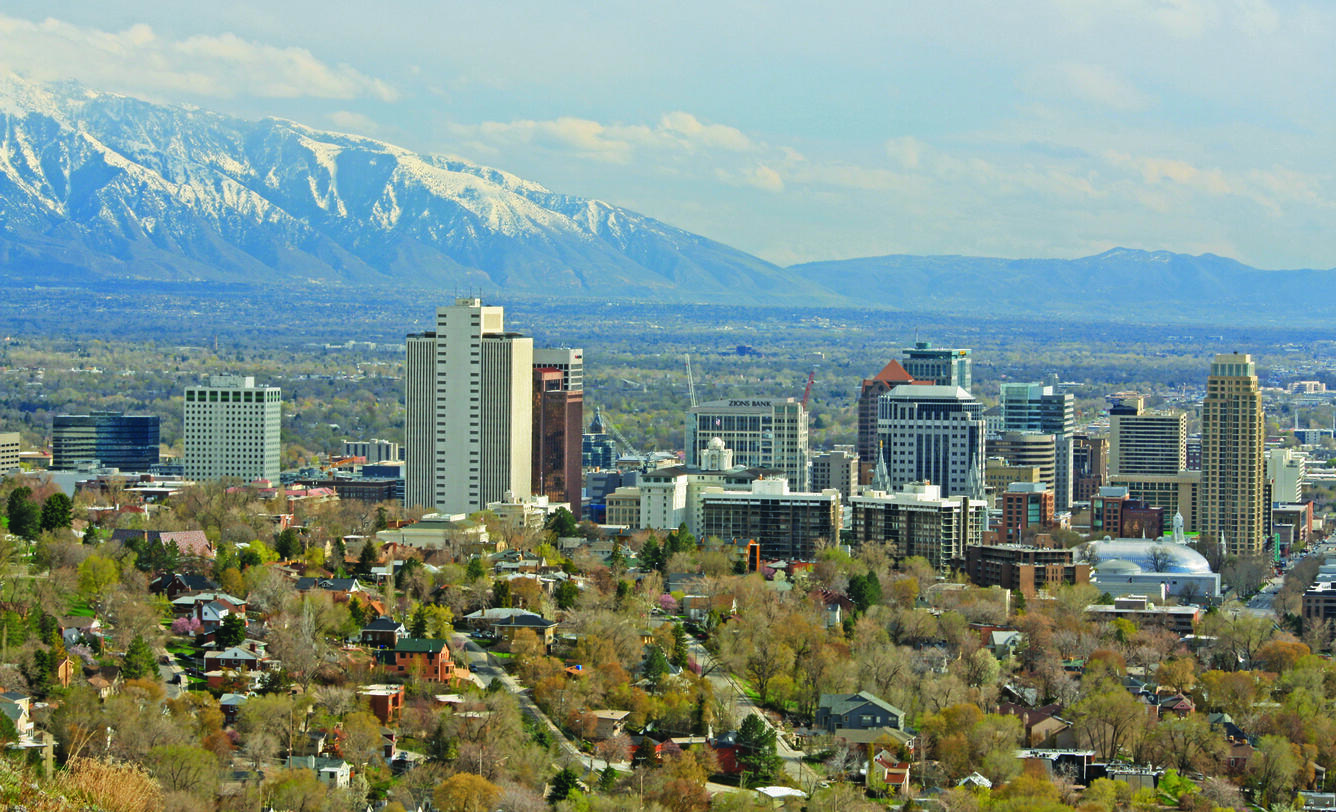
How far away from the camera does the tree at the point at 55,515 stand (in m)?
85.8

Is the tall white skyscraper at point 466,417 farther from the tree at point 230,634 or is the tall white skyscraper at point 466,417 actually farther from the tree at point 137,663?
the tree at point 137,663

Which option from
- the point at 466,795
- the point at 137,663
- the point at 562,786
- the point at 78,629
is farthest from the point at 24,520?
the point at 466,795

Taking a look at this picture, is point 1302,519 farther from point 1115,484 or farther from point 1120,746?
point 1120,746

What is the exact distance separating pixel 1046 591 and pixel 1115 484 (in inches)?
1941

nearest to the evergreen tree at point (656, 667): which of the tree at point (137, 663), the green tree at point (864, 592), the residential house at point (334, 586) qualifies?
the residential house at point (334, 586)

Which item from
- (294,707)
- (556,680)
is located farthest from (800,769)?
(294,707)

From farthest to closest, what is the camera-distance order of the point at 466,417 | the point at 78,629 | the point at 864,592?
the point at 466,417, the point at 864,592, the point at 78,629

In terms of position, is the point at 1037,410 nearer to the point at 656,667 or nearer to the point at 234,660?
the point at 656,667

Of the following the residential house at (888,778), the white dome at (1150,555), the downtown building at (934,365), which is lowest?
the residential house at (888,778)

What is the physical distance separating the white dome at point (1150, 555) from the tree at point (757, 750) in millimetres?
44276

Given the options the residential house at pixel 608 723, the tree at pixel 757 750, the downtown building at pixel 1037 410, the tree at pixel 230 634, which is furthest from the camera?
the downtown building at pixel 1037 410

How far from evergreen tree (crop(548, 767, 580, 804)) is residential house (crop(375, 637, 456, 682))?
10443 mm

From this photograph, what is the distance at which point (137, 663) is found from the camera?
64.2 meters

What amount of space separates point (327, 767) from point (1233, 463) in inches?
3117
